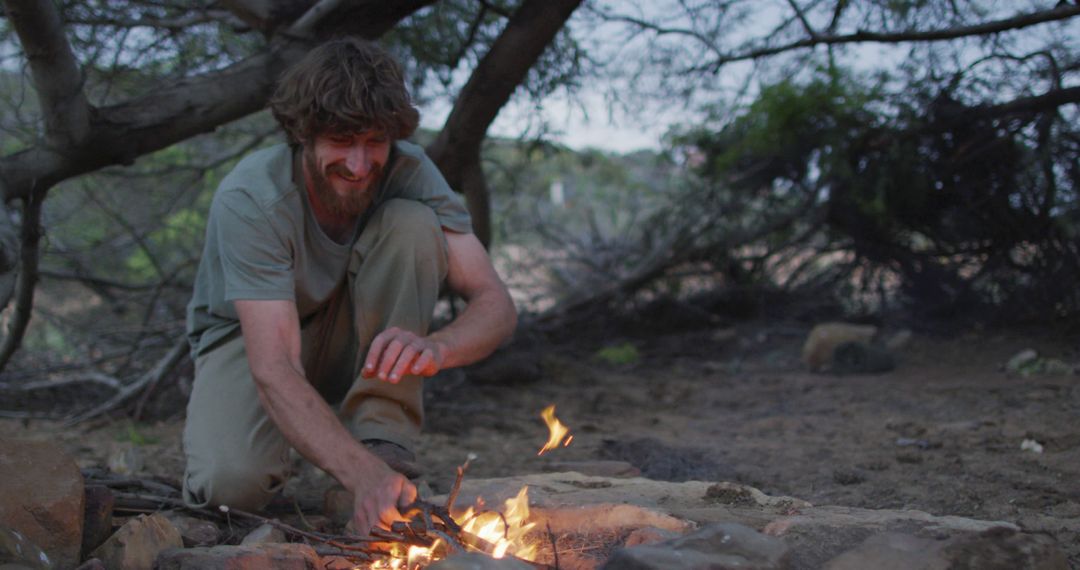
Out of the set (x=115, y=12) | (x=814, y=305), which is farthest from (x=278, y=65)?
(x=814, y=305)

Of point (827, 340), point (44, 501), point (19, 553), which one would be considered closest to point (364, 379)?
point (44, 501)

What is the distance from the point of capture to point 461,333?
253 centimetres

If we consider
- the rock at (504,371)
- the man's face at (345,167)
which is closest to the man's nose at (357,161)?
the man's face at (345,167)

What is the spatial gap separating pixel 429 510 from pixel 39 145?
2.13 m

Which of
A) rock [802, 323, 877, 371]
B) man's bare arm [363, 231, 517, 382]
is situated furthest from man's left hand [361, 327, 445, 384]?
rock [802, 323, 877, 371]

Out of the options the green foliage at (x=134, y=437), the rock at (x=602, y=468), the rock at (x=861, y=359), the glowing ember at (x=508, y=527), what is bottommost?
the green foliage at (x=134, y=437)

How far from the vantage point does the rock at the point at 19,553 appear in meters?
1.78

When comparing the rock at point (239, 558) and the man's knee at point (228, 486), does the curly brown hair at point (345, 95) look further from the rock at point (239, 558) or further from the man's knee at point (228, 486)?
the rock at point (239, 558)

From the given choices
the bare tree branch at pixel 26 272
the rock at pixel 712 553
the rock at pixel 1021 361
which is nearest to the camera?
the rock at pixel 712 553

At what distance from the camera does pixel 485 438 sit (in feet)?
13.1

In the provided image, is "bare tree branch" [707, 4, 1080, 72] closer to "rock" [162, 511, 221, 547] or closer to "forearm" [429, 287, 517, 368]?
"forearm" [429, 287, 517, 368]

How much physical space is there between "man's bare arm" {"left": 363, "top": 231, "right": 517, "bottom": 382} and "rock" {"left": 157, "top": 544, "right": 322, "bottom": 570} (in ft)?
1.46

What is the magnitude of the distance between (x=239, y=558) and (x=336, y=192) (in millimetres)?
1103

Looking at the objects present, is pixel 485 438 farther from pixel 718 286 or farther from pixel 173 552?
pixel 718 286
